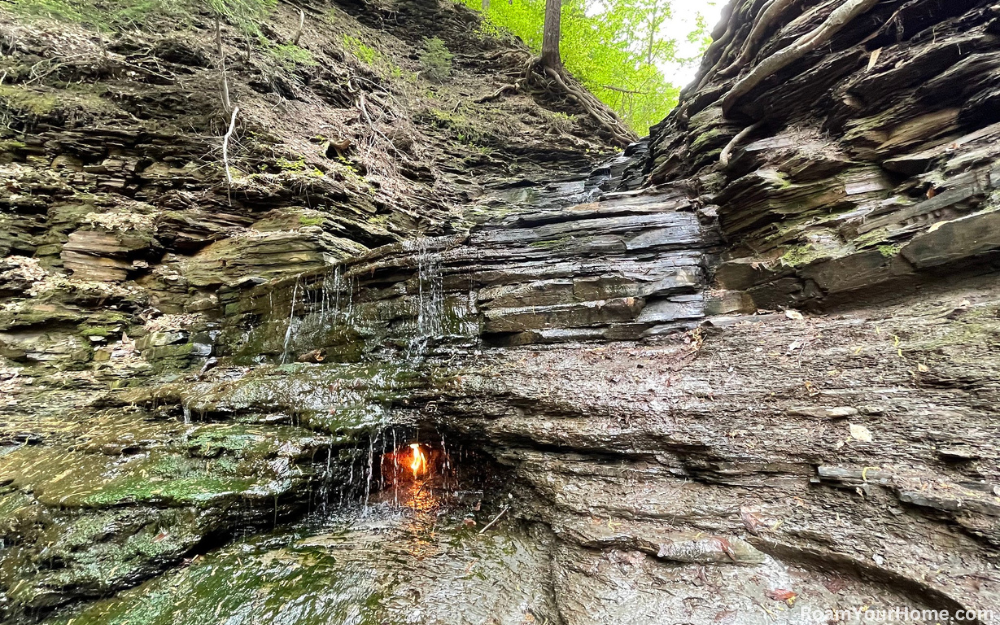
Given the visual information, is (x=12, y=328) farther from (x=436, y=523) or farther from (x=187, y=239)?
(x=436, y=523)

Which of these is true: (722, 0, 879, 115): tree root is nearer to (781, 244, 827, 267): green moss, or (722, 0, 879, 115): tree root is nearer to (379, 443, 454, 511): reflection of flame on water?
(781, 244, 827, 267): green moss

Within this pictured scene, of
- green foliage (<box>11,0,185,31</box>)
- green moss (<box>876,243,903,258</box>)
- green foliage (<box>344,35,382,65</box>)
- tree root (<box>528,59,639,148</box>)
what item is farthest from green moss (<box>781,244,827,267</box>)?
green foliage (<box>344,35,382,65</box>)

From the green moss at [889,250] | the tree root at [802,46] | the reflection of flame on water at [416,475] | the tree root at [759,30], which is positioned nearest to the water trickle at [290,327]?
the reflection of flame on water at [416,475]

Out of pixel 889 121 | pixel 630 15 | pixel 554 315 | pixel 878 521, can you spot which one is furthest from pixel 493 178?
pixel 630 15

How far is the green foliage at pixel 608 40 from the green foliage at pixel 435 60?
249 centimetres

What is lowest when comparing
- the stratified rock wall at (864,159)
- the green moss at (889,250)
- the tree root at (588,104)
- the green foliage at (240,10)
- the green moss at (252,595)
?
the green moss at (252,595)

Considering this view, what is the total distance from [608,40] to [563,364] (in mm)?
18613

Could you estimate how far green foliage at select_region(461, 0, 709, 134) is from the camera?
1691cm

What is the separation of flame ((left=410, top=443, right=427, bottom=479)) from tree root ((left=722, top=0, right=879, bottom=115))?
25.9 feet

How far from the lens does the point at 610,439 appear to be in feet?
12.2

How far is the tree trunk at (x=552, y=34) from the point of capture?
45.0 feet

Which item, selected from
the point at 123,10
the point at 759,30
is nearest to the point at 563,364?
the point at 759,30

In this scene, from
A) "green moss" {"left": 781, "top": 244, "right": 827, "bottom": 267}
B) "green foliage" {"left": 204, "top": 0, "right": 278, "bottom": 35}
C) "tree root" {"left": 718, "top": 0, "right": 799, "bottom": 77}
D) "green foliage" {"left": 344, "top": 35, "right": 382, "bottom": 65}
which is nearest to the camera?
"green moss" {"left": 781, "top": 244, "right": 827, "bottom": 267}

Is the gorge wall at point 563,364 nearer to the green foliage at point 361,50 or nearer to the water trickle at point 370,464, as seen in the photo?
the water trickle at point 370,464
